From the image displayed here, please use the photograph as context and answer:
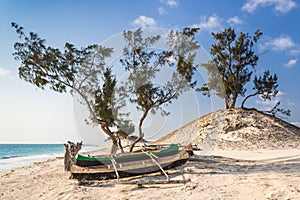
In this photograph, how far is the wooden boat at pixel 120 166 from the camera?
26.5 feet

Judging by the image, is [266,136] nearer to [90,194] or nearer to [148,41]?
[148,41]

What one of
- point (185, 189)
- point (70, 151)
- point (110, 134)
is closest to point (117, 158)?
point (70, 151)

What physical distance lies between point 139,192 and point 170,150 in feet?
15.4

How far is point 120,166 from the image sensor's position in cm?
887

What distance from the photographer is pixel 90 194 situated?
678 cm

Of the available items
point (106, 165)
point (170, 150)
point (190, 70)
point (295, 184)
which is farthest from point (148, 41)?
point (295, 184)

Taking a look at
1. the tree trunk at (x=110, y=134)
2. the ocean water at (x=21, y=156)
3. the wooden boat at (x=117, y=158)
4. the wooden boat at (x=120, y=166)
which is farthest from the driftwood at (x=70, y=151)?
the ocean water at (x=21, y=156)

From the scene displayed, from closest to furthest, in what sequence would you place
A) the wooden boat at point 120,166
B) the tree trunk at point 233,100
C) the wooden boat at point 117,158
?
the wooden boat at point 120,166 → the wooden boat at point 117,158 → the tree trunk at point 233,100

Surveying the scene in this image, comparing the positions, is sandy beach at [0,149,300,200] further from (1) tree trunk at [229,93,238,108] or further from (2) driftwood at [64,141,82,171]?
(1) tree trunk at [229,93,238,108]

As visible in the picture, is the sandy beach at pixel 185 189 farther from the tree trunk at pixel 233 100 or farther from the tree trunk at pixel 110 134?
the tree trunk at pixel 233 100

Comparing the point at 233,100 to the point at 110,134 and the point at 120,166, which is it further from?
the point at 120,166

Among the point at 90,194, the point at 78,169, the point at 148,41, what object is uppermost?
the point at 148,41

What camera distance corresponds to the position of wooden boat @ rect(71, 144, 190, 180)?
26.5ft

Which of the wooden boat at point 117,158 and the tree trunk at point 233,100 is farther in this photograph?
the tree trunk at point 233,100
